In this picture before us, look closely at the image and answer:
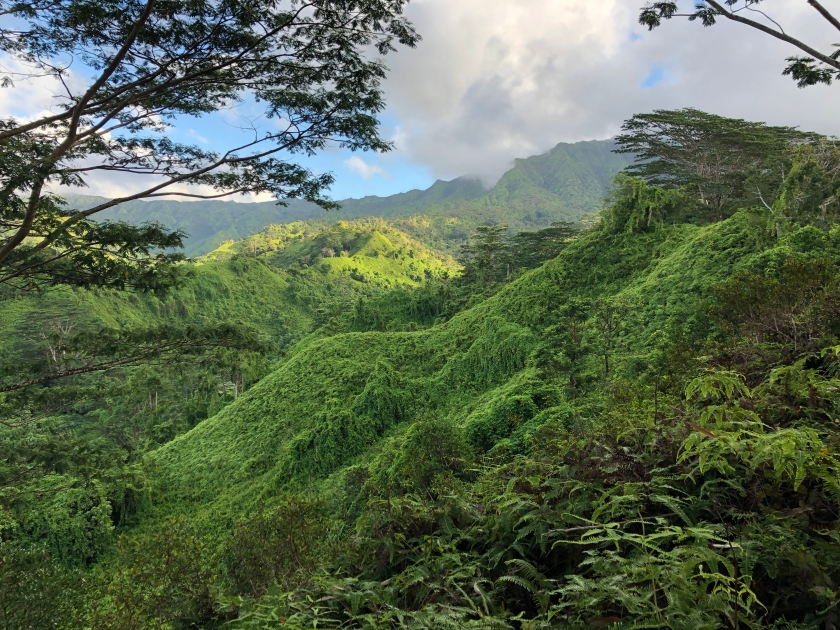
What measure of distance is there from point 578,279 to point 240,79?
43.0 ft

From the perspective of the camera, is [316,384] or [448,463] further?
[316,384]

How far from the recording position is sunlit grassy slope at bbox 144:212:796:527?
10.2m

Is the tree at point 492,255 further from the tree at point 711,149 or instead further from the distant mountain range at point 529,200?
the distant mountain range at point 529,200

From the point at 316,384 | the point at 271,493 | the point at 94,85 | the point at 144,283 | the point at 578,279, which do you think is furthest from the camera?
the point at 316,384

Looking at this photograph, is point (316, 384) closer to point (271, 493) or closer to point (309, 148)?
point (271, 493)

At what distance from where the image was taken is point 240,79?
6.00m

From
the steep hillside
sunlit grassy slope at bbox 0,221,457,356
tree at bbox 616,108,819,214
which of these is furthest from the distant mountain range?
tree at bbox 616,108,819,214

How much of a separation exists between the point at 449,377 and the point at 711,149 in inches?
844

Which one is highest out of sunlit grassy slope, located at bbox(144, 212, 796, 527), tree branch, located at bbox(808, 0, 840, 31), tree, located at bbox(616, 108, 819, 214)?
tree, located at bbox(616, 108, 819, 214)

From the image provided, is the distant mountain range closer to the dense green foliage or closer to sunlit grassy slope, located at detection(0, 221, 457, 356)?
sunlit grassy slope, located at detection(0, 221, 457, 356)

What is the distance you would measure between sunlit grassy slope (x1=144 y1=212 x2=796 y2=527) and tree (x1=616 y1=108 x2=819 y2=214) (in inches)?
382

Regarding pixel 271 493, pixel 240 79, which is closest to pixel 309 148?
pixel 240 79

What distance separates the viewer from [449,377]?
49.1 feet

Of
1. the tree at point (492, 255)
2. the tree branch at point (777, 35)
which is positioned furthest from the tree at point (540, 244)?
Result: the tree branch at point (777, 35)
